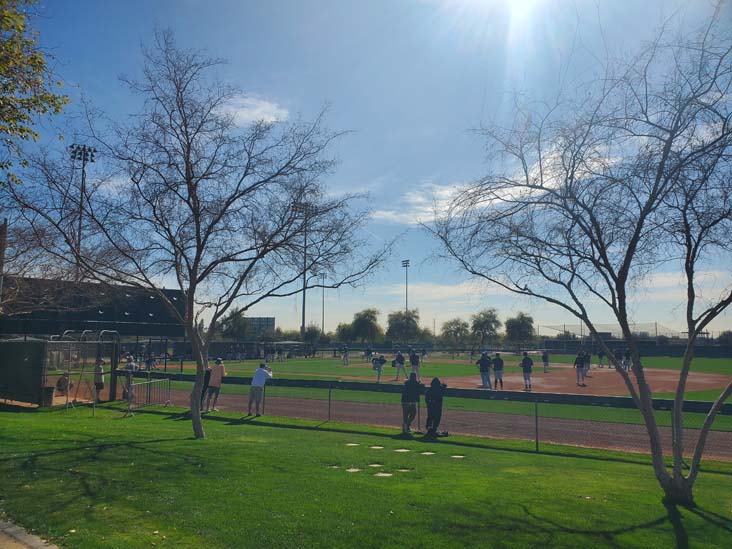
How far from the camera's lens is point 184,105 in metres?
12.4

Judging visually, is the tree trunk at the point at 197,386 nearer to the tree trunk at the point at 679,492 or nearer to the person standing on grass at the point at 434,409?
the person standing on grass at the point at 434,409

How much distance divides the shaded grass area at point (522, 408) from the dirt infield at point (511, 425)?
0.82 m

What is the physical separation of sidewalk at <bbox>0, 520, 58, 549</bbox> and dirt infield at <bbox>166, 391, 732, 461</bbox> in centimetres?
1251

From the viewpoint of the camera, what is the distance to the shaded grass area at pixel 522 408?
19.4 m

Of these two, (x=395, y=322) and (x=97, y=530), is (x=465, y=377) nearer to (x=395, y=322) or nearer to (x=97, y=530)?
(x=97, y=530)

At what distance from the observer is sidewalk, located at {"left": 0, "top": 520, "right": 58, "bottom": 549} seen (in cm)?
584

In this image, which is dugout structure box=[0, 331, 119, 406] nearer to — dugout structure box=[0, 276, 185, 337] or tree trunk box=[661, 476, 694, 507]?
dugout structure box=[0, 276, 185, 337]

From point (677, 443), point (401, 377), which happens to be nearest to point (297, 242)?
point (677, 443)

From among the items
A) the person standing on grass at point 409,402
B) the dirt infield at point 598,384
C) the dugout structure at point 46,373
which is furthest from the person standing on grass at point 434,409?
the dirt infield at point 598,384

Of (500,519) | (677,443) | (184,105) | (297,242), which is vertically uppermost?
(184,105)

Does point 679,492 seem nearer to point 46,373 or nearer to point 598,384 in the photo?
point 46,373

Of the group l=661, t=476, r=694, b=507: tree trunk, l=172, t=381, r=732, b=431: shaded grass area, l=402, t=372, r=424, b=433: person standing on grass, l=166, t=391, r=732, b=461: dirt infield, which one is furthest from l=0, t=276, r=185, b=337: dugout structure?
l=661, t=476, r=694, b=507: tree trunk

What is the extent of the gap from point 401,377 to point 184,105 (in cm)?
2875

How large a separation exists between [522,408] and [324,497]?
54.5 ft
